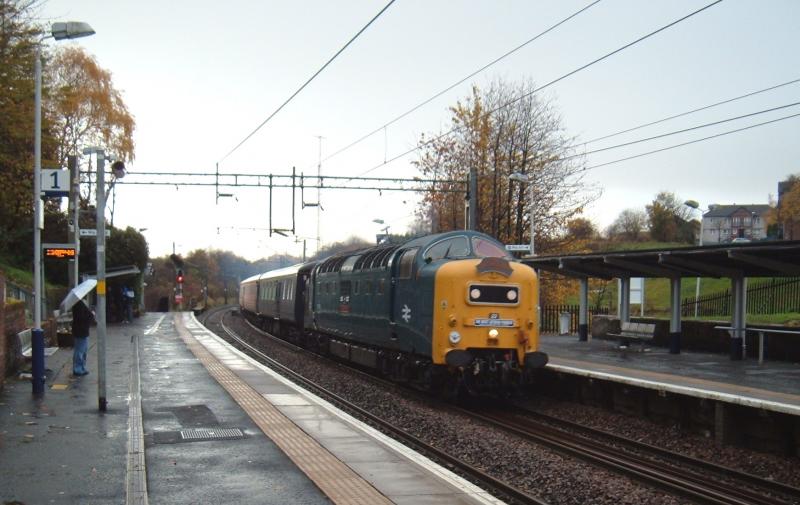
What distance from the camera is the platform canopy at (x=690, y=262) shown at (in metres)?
15.2

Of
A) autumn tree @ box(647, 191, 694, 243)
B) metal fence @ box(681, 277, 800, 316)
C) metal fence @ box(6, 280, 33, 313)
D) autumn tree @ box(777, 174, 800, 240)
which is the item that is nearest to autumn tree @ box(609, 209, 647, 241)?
autumn tree @ box(647, 191, 694, 243)

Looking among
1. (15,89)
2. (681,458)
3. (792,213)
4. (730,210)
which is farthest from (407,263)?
(730,210)

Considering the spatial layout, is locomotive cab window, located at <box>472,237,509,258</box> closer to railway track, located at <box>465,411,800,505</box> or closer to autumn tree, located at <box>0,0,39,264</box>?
railway track, located at <box>465,411,800,505</box>

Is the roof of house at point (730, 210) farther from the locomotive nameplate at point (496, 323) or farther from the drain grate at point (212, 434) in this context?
the drain grate at point (212, 434)

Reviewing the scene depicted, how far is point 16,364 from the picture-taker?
17016 millimetres

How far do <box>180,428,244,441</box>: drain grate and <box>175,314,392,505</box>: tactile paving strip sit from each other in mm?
409

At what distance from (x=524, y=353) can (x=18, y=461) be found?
9.12 metres

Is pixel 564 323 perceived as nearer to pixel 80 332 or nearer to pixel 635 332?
pixel 635 332

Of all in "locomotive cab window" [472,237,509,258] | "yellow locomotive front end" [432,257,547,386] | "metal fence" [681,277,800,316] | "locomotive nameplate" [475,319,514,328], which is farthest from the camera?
"metal fence" [681,277,800,316]

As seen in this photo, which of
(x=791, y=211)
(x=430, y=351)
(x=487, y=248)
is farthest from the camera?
(x=791, y=211)

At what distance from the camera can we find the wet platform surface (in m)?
11.9

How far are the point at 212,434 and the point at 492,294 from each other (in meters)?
6.16

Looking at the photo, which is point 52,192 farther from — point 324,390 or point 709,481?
point 709,481

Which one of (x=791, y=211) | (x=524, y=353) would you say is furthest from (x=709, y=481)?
(x=791, y=211)
